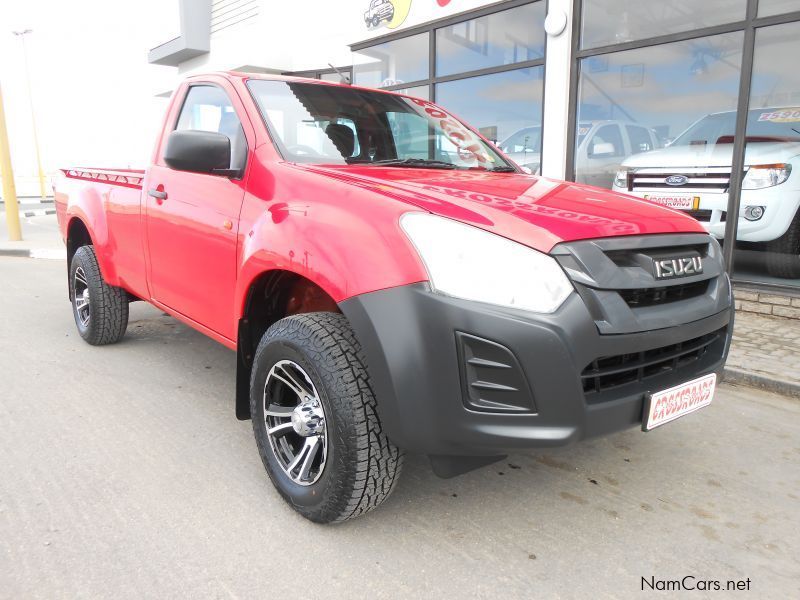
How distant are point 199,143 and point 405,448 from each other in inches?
59.4

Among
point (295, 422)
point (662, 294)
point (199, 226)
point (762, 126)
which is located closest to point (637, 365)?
→ point (662, 294)

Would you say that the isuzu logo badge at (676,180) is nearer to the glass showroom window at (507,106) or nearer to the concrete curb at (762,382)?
the glass showroom window at (507,106)

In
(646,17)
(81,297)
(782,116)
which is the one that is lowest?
(81,297)

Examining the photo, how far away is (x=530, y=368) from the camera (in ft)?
5.74

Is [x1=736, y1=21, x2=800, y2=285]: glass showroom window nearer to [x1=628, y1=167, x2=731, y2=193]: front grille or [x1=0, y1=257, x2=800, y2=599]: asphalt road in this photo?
[x1=628, y1=167, x2=731, y2=193]: front grille

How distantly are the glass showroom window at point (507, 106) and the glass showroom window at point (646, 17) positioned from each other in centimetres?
78

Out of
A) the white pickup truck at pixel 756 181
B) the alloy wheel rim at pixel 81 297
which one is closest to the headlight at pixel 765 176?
the white pickup truck at pixel 756 181

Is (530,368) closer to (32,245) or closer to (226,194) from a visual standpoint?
(226,194)

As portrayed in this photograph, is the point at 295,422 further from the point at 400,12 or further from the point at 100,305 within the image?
the point at 400,12

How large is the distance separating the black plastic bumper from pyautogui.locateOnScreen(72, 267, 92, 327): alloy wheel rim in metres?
3.35

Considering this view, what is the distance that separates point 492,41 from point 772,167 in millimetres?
3813

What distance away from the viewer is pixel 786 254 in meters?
5.60

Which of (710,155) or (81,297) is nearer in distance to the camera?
(81,297)
